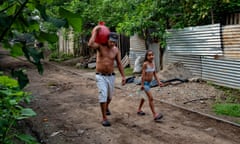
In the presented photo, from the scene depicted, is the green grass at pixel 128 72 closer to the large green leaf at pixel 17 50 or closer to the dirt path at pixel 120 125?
the dirt path at pixel 120 125

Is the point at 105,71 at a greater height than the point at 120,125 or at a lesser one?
greater

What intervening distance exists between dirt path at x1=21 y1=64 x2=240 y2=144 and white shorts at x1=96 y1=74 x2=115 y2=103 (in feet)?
1.74

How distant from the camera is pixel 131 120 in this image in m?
5.40

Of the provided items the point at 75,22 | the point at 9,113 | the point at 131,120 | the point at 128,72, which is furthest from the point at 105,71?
the point at 128,72

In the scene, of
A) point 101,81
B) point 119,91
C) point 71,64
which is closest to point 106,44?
point 101,81

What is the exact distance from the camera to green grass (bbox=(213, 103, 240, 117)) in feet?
18.6

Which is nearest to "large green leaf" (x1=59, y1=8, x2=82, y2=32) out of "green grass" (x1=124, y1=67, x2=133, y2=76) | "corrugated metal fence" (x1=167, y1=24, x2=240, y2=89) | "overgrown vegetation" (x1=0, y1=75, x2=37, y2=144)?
"overgrown vegetation" (x1=0, y1=75, x2=37, y2=144)

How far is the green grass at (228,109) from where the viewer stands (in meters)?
5.68

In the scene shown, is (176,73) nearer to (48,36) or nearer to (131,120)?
(131,120)

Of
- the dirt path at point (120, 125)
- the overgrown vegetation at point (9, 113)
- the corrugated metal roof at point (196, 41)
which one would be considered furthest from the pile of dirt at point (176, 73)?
the overgrown vegetation at point (9, 113)

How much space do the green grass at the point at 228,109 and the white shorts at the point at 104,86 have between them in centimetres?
236

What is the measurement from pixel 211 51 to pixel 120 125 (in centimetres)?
419

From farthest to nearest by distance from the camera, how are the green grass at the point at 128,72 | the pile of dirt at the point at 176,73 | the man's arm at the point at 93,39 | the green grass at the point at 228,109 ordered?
1. the green grass at the point at 128,72
2. the pile of dirt at the point at 176,73
3. the green grass at the point at 228,109
4. the man's arm at the point at 93,39

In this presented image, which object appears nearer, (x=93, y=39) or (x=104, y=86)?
(x=93, y=39)
